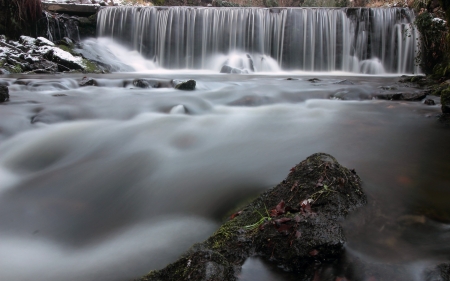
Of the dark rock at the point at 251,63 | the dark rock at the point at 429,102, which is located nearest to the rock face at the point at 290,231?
the dark rock at the point at 429,102

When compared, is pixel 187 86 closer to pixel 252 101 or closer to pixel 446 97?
pixel 252 101

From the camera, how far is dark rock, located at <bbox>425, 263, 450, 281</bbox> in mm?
1679

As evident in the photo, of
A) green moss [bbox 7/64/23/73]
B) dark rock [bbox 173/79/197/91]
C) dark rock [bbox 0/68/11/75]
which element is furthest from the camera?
green moss [bbox 7/64/23/73]

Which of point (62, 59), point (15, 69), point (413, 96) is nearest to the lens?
point (413, 96)

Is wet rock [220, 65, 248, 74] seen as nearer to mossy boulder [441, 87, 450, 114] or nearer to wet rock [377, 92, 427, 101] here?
wet rock [377, 92, 427, 101]

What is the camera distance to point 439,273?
171 centimetres

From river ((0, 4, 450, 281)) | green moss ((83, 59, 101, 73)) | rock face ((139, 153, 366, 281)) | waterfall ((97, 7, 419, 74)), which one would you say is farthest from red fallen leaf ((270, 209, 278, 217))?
waterfall ((97, 7, 419, 74))

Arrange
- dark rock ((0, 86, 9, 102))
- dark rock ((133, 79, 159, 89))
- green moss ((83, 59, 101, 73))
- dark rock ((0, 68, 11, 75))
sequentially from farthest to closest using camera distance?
green moss ((83, 59, 101, 73))
dark rock ((0, 68, 11, 75))
dark rock ((133, 79, 159, 89))
dark rock ((0, 86, 9, 102))

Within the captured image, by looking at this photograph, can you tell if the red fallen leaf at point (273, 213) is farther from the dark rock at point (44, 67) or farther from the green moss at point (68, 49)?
the green moss at point (68, 49)

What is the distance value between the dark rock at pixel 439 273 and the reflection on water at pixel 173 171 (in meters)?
0.08

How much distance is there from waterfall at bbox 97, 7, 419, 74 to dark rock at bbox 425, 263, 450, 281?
1268 cm

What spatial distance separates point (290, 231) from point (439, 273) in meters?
0.79

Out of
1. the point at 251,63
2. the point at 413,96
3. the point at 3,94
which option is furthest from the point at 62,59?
the point at 413,96

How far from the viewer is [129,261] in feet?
Result: 6.89
